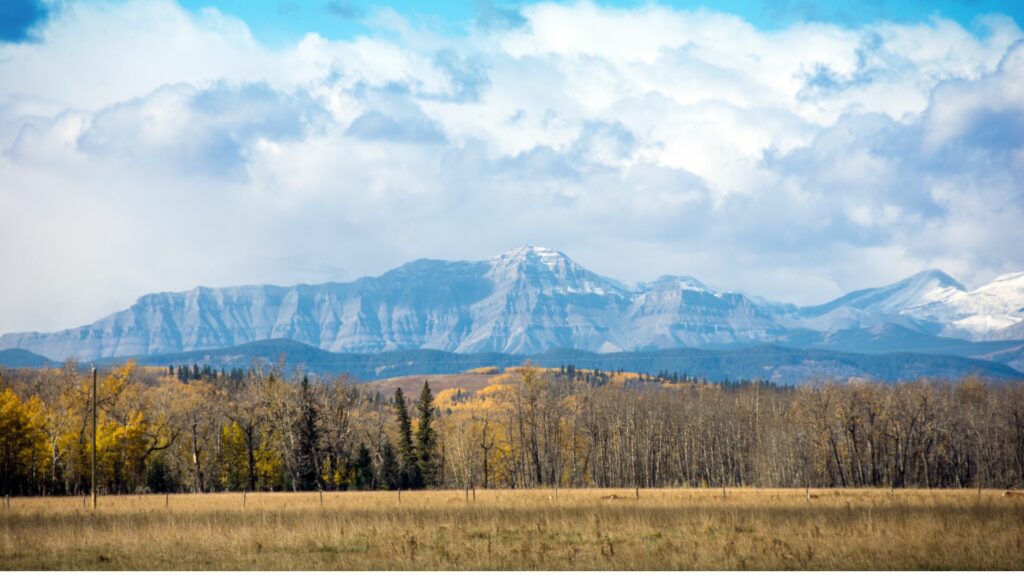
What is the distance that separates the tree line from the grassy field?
159 feet

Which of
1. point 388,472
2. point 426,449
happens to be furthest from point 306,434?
point 426,449

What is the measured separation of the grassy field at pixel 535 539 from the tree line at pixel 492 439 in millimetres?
48586

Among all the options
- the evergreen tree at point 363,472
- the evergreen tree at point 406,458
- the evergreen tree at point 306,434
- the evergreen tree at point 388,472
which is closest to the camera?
the evergreen tree at point 306,434

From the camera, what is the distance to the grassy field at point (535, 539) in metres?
28.3

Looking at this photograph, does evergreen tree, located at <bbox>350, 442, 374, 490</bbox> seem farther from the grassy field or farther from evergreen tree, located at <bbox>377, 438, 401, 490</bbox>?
the grassy field

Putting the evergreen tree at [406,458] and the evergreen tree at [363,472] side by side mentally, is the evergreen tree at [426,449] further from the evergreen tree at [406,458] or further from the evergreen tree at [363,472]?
the evergreen tree at [363,472]

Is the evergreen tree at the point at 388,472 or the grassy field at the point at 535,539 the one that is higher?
the grassy field at the point at 535,539

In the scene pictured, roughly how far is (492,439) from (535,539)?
86377 mm

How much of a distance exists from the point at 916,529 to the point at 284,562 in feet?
70.8

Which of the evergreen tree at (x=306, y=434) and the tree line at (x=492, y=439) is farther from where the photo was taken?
the evergreen tree at (x=306, y=434)

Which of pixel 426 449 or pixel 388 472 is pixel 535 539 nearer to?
pixel 388 472

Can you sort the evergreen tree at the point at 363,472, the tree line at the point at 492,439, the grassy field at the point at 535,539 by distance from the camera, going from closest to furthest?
the grassy field at the point at 535,539 < the tree line at the point at 492,439 < the evergreen tree at the point at 363,472

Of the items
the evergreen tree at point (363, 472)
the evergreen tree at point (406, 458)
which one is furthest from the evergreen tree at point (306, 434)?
the evergreen tree at point (406, 458)

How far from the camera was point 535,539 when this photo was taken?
109ft
